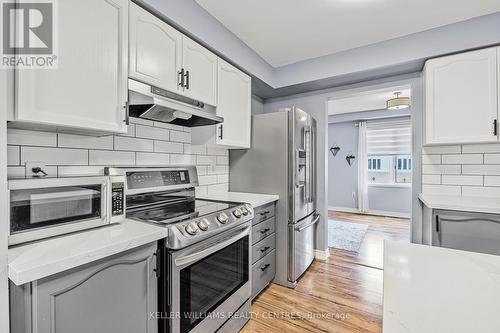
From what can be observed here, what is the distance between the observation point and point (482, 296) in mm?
620

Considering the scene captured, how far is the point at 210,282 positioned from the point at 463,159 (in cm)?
264

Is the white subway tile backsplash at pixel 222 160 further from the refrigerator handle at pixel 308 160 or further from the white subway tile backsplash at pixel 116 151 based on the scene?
the refrigerator handle at pixel 308 160

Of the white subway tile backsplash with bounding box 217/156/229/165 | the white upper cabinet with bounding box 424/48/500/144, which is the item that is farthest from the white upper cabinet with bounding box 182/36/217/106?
the white upper cabinet with bounding box 424/48/500/144

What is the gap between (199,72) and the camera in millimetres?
1941

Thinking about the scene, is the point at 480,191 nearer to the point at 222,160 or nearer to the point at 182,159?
the point at 222,160

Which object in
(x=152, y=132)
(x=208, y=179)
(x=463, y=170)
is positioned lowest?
(x=208, y=179)

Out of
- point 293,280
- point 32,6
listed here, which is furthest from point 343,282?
point 32,6

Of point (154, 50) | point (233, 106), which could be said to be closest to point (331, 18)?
point (233, 106)

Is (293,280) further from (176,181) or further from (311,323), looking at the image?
(176,181)

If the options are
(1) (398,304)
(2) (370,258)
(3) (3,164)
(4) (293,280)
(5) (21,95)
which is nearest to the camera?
(1) (398,304)

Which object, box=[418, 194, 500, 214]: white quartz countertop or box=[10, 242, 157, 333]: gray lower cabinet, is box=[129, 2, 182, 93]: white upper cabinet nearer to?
box=[10, 242, 157, 333]: gray lower cabinet

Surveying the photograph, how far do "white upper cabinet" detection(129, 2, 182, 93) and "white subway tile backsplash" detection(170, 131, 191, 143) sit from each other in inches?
20.3

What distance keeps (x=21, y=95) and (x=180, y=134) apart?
1249 mm

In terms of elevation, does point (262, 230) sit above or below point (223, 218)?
below
